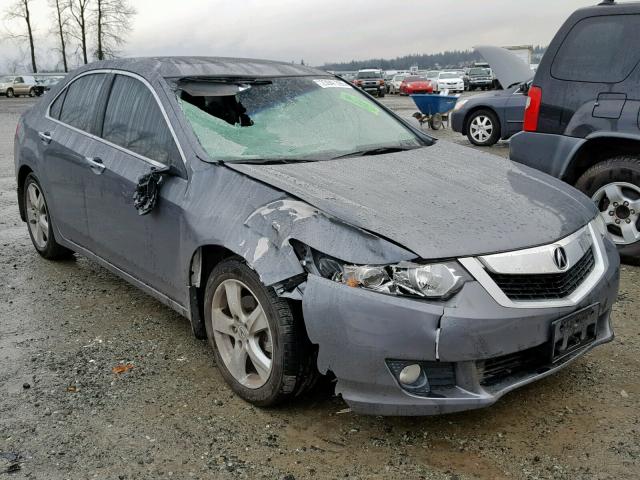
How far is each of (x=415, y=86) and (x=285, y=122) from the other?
36.0 metres

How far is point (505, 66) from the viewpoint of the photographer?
1328 centimetres

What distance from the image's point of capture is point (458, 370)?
8.57 feet

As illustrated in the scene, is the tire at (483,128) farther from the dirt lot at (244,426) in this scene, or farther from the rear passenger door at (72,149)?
the rear passenger door at (72,149)

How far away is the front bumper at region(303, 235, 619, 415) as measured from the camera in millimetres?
2518

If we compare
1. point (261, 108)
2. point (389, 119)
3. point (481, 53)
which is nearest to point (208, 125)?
point (261, 108)

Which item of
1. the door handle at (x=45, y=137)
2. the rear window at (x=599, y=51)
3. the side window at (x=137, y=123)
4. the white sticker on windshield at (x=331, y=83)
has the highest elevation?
the rear window at (x=599, y=51)

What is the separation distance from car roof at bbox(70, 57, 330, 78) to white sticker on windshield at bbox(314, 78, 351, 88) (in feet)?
0.36

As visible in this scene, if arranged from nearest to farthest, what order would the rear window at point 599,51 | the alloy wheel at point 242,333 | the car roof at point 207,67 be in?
the alloy wheel at point 242,333, the car roof at point 207,67, the rear window at point 599,51

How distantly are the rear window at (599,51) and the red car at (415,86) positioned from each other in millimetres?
32572

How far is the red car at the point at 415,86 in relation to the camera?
123 ft

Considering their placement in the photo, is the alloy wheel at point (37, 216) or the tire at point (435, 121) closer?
the alloy wheel at point (37, 216)

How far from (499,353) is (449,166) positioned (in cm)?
133

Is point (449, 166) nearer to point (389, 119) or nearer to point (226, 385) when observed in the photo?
point (389, 119)

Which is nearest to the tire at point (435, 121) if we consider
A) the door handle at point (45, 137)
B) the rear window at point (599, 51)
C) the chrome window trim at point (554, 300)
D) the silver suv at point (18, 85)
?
the rear window at point (599, 51)
